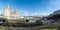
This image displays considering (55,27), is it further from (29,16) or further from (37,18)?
(29,16)

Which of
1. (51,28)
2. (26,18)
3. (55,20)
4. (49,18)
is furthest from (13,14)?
(51,28)

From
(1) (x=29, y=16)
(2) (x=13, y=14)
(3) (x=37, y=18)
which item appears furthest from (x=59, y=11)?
(2) (x=13, y=14)

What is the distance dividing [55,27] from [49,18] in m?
1.09

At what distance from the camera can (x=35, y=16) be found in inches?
202

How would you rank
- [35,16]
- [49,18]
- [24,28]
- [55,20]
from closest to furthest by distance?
[24,28] < [55,20] < [49,18] < [35,16]

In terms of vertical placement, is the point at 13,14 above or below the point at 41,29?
above

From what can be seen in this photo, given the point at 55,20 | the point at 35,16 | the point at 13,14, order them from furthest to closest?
the point at 13,14 → the point at 35,16 → the point at 55,20

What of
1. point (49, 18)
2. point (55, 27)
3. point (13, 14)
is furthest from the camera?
point (13, 14)

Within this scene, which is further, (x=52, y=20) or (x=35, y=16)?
(x=35, y=16)

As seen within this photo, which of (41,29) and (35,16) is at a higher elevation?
(35,16)

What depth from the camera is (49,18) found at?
4.82 m

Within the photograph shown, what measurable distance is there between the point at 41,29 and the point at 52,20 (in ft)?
2.58

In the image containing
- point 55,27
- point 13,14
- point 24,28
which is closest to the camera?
point 55,27

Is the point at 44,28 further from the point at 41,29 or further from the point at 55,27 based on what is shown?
the point at 55,27
